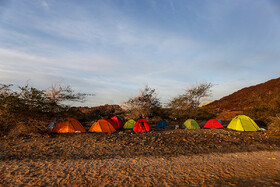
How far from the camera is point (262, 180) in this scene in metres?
5.42

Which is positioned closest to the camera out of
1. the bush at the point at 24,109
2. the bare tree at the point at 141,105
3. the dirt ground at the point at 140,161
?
the dirt ground at the point at 140,161

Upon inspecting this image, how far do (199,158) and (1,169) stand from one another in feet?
25.5

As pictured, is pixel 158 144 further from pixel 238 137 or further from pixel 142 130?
pixel 238 137

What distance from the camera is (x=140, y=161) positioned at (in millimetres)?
7172

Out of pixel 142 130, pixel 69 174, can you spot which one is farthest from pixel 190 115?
pixel 69 174

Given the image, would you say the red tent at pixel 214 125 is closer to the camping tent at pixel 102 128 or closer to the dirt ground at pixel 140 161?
the dirt ground at pixel 140 161

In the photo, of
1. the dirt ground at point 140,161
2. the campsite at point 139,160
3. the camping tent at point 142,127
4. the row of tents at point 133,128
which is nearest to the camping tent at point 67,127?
the row of tents at point 133,128

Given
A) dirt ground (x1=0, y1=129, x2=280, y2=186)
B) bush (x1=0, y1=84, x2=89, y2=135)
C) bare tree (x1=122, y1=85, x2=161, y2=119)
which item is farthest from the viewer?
bare tree (x1=122, y1=85, x2=161, y2=119)

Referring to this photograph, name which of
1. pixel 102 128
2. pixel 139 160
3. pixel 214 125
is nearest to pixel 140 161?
pixel 139 160

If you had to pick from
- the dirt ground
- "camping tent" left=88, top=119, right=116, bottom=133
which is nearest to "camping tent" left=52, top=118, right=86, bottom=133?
"camping tent" left=88, top=119, right=116, bottom=133

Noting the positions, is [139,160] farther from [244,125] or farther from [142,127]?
[244,125]

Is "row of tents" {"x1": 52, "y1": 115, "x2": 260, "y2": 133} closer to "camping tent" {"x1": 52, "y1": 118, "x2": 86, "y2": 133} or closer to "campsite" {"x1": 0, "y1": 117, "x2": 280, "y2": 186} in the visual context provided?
"camping tent" {"x1": 52, "y1": 118, "x2": 86, "y2": 133}

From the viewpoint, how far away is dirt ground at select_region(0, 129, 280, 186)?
17.6ft

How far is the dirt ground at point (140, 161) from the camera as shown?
5355 millimetres
